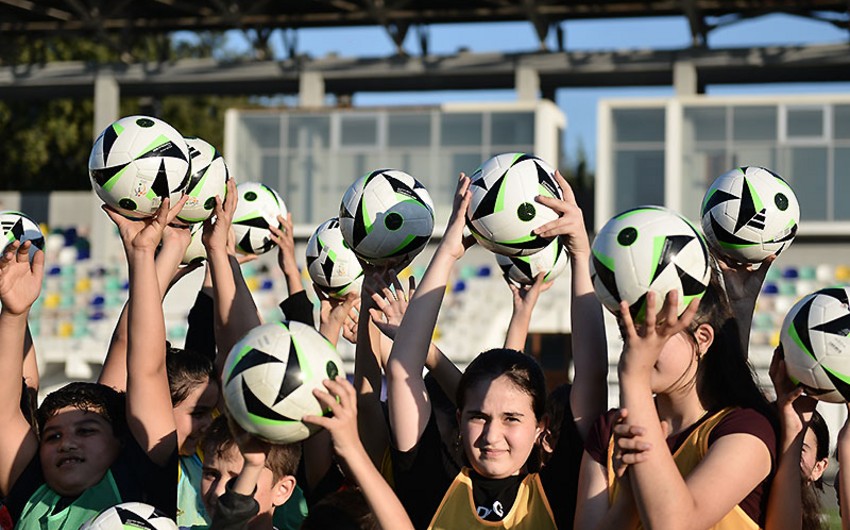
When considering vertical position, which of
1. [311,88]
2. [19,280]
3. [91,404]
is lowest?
[91,404]

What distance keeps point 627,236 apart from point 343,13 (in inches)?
1124

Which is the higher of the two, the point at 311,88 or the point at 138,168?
the point at 311,88

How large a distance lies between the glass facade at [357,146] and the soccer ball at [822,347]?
23886mm

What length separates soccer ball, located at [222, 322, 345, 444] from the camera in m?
3.48

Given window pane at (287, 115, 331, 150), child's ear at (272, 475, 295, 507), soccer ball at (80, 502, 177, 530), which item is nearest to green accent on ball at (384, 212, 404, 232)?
child's ear at (272, 475, 295, 507)

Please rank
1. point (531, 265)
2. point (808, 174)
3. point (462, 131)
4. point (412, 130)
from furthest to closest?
point (412, 130) < point (462, 131) < point (808, 174) < point (531, 265)

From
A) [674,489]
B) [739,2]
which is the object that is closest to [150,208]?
[674,489]

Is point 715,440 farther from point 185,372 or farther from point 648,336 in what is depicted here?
point 185,372

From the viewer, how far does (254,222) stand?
6781 mm

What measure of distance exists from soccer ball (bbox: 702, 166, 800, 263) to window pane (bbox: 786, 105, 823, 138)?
22.2m

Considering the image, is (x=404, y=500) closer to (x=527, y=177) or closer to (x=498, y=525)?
(x=498, y=525)

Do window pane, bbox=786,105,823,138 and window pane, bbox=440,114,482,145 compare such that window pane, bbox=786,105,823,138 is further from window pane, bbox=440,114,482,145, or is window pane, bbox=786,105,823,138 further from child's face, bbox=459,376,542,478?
child's face, bbox=459,376,542,478

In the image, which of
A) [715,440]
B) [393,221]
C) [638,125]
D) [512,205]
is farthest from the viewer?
[638,125]

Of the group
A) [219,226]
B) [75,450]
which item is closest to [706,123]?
[219,226]
